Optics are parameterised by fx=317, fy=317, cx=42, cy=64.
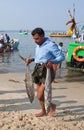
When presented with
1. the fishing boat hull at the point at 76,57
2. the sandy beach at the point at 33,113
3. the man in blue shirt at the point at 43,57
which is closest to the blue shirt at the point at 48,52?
the man in blue shirt at the point at 43,57

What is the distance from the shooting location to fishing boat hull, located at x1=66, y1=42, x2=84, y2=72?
60.3 ft

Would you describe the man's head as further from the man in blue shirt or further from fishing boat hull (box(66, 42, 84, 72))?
fishing boat hull (box(66, 42, 84, 72))

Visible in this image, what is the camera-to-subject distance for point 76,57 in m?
18.7

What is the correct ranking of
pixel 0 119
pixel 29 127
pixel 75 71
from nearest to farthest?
1. pixel 29 127
2. pixel 0 119
3. pixel 75 71

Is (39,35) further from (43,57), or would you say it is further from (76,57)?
(76,57)

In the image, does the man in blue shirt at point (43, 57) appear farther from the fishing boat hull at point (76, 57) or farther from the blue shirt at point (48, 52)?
the fishing boat hull at point (76, 57)

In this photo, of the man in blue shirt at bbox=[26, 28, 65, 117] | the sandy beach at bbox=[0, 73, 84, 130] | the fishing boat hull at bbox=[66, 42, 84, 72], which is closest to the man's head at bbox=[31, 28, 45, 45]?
the man in blue shirt at bbox=[26, 28, 65, 117]

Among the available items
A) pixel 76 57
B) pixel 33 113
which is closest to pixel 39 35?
pixel 33 113

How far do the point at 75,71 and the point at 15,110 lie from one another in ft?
38.0

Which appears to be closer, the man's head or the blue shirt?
the blue shirt

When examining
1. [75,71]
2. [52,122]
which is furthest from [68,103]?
[75,71]

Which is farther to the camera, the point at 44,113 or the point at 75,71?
the point at 75,71

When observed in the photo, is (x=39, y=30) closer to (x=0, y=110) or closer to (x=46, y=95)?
(x=46, y=95)

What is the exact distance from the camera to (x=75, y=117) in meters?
6.41
